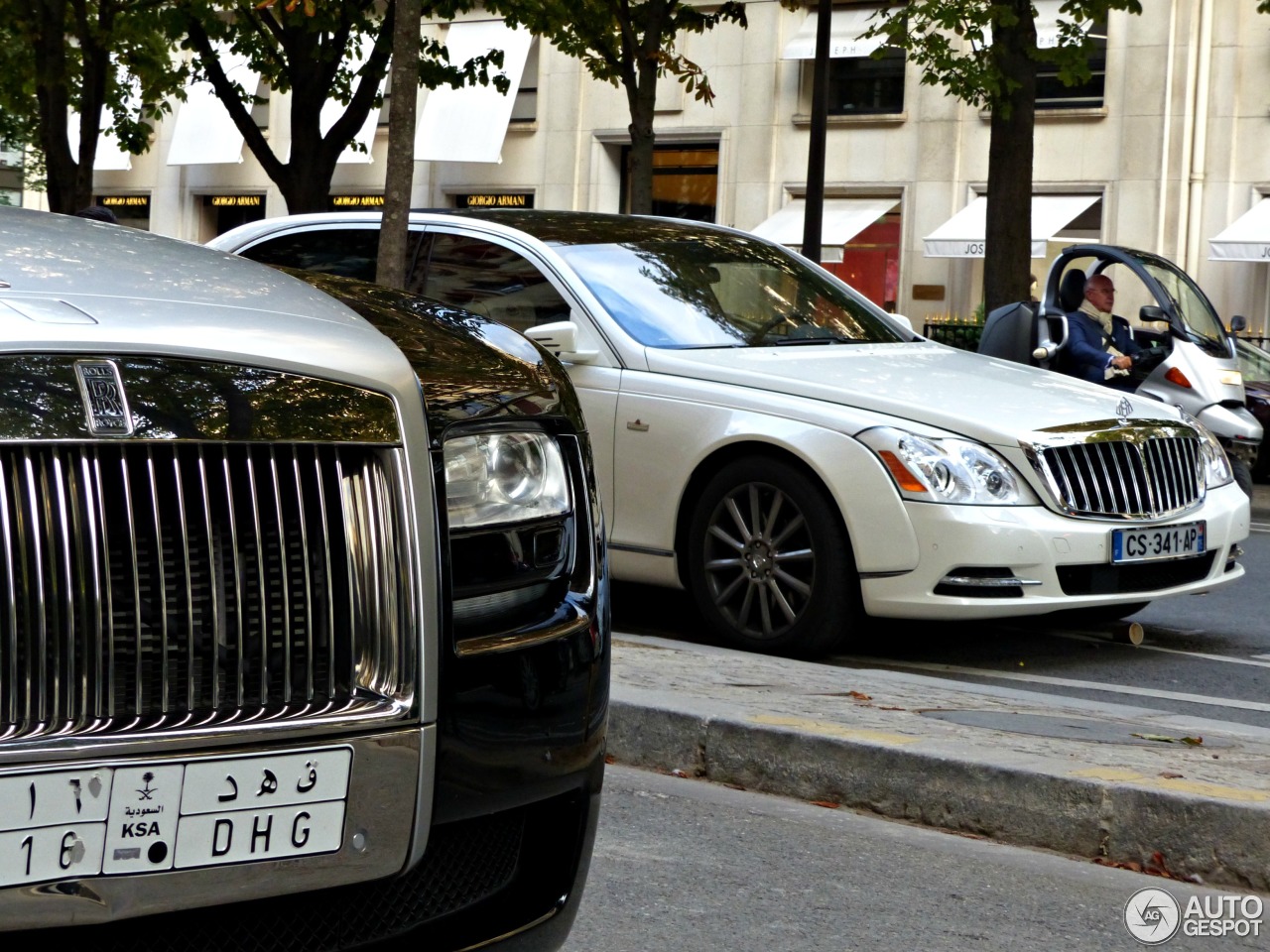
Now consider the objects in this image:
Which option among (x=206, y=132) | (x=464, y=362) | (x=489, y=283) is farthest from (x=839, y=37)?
(x=464, y=362)

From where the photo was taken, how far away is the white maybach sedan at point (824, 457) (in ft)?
20.0

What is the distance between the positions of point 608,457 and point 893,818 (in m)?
2.57

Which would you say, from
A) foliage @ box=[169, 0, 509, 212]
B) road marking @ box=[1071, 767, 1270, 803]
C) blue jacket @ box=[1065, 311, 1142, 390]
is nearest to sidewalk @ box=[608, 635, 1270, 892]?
road marking @ box=[1071, 767, 1270, 803]

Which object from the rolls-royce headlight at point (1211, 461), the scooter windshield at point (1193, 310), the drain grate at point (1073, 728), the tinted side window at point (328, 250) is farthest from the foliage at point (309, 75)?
the drain grate at point (1073, 728)

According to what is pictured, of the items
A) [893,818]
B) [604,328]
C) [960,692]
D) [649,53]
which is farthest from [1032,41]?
[893,818]

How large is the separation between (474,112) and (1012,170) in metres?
18.4

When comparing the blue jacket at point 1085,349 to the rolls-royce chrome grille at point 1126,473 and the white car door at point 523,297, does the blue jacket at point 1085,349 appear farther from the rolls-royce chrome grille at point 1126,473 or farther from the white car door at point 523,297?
the white car door at point 523,297

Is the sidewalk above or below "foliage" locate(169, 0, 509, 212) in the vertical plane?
below

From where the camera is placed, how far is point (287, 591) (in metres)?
2.29

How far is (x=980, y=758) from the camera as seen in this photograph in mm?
4453

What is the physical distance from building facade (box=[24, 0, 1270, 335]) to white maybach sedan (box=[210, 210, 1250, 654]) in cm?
1837

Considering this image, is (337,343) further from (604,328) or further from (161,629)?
(604,328)

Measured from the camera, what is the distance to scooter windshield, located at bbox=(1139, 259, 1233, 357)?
41.1 feet

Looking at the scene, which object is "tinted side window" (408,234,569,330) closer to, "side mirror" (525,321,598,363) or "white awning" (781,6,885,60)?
"side mirror" (525,321,598,363)
